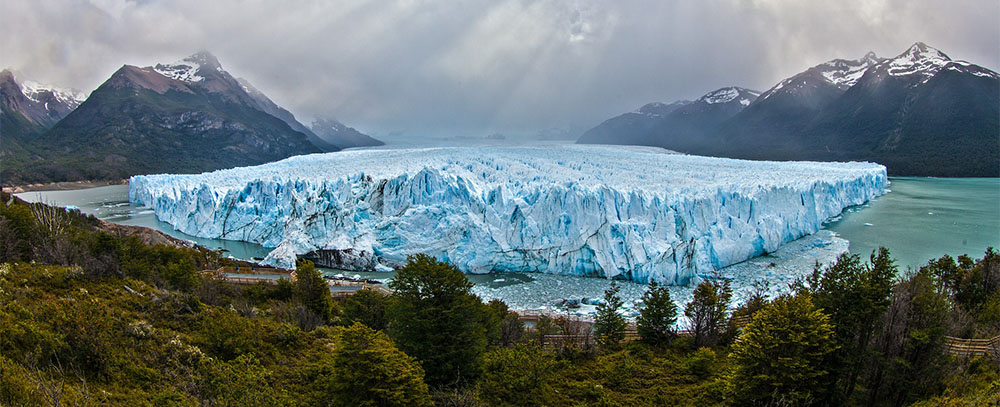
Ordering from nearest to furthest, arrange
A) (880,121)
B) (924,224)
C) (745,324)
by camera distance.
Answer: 1. (745,324)
2. (924,224)
3. (880,121)

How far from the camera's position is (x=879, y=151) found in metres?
62.1

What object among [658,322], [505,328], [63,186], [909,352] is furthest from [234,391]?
[63,186]

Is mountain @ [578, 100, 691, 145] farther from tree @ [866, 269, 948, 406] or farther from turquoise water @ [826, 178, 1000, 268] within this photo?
tree @ [866, 269, 948, 406]

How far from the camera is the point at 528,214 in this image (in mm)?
19500

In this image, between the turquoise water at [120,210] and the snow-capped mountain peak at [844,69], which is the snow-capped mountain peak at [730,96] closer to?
the snow-capped mountain peak at [844,69]

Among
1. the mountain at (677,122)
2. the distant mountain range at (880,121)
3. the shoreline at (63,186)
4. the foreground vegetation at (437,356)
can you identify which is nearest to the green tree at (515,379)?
the foreground vegetation at (437,356)

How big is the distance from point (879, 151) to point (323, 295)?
74665mm

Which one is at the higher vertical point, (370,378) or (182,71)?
(182,71)

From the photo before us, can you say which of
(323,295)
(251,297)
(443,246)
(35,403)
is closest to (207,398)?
(35,403)

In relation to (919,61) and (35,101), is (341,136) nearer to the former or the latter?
(35,101)

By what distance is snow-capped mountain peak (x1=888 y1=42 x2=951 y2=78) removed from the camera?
233ft

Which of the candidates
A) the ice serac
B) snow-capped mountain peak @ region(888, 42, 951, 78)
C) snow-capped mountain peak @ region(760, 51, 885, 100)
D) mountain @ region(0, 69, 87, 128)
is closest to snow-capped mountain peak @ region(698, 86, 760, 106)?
snow-capped mountain peak @ region(760, 51, 885, 100)

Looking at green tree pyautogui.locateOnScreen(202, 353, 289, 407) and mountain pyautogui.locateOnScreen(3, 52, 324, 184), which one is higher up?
mountain pyautogui.locateOnScreen(3, 52, 324, 184)

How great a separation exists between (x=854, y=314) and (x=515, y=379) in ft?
15.3
